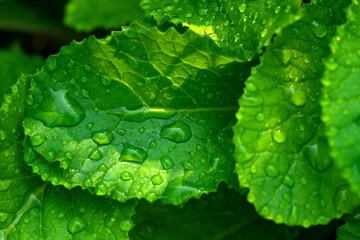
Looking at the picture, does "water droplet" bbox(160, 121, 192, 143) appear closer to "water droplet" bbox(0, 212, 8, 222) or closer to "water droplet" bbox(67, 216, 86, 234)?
"water droplet" bbox(67, 216, 86, 234)

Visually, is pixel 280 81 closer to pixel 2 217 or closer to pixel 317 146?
pixel 317 146

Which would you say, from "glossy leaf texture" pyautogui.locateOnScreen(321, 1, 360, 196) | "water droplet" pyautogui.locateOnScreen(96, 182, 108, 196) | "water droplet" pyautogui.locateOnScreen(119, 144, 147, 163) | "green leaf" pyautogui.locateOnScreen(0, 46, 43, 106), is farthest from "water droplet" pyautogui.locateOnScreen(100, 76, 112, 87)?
"green leaf" pyautogui.locateOnScreen(0, 46, 43, 106)

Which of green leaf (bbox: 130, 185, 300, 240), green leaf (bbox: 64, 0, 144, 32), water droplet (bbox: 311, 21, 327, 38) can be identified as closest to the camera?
water droplet (bbox: 311, 21, 327, 38)

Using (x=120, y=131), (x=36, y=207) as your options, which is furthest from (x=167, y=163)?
(x=36, y=207)

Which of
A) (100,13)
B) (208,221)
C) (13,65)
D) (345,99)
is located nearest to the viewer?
(345,99)

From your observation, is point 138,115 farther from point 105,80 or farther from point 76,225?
point 76,225

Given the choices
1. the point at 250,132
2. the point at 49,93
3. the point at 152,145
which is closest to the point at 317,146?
the point at 250,132
